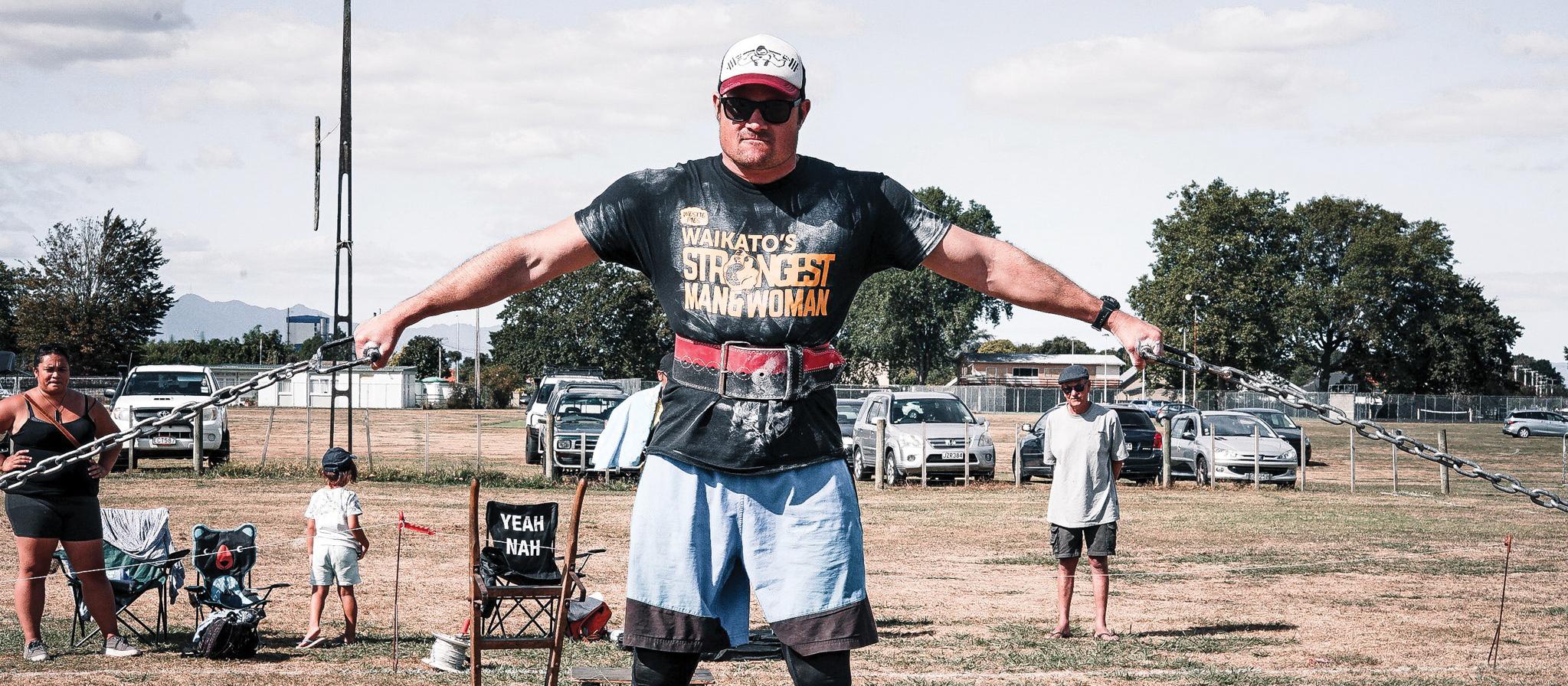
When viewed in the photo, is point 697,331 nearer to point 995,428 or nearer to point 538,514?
point 538,514

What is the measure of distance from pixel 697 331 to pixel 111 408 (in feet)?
82.5

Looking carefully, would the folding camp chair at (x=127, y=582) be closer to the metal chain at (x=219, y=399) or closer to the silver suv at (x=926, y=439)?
the metal chain at (x=219, y=399)

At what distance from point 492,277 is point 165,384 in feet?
80.7

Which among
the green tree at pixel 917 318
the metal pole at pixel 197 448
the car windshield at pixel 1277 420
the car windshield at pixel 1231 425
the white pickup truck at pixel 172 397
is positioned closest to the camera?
the metal pole at pixel 197 448

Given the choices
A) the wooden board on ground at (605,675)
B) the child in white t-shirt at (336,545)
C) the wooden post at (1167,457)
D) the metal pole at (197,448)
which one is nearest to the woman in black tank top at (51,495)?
the child in white t-shirt at (336,545)

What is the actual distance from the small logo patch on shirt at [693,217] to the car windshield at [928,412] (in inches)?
898

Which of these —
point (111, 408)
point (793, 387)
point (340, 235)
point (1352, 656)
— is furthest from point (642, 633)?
point (111, 408)

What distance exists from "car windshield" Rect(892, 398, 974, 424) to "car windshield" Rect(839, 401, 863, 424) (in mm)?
3012

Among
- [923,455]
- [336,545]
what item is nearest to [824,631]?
[336,545]

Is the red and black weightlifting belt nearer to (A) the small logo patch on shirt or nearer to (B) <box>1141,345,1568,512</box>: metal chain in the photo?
(A) the small logo patch on shirt

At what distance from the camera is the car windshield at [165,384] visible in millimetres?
25766

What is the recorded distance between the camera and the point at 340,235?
21.3m

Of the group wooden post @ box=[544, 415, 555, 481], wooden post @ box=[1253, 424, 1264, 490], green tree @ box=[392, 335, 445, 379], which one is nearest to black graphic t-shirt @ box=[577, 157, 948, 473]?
wooden post @ box=[544, 415, 555, 481]

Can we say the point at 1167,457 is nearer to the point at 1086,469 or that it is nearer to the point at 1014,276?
the point at 1086,469
